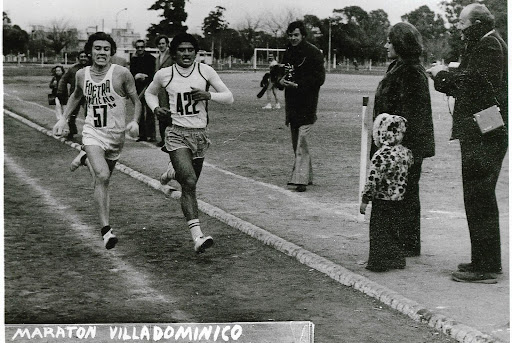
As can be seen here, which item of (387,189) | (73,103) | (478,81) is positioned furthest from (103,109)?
(478,81)

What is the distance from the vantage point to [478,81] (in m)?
5.06

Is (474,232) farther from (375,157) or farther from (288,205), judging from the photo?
(288,205)

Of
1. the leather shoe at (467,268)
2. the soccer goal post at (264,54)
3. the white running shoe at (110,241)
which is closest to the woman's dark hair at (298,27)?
the soccer goal post at (264,54)

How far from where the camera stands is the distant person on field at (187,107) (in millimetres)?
5906

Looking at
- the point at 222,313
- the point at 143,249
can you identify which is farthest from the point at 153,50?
the point at 222,313

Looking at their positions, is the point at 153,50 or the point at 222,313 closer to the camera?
the point at 222,313

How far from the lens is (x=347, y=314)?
4785mm

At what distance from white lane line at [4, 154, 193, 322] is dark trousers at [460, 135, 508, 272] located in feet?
5.53

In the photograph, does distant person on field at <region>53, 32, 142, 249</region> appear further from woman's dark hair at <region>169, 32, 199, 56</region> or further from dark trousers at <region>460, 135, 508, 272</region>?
dark trousers at <region>460, 135, 508, 272</region>

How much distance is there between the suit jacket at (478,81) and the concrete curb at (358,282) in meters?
0.98

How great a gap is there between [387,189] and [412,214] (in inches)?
18.3

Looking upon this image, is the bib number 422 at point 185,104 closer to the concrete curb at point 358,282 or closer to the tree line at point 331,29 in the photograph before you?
the tree line at point 331,29

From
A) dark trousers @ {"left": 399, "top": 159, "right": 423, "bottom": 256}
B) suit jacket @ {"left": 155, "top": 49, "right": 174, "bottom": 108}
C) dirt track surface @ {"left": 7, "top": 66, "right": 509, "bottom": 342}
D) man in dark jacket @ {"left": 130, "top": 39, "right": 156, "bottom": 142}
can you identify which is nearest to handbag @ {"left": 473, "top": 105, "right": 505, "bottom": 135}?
dark trousers @ {"left": 399, "top": 159, "right": 423, "bottom": 256}

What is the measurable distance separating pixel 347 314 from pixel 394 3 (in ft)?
5.96
